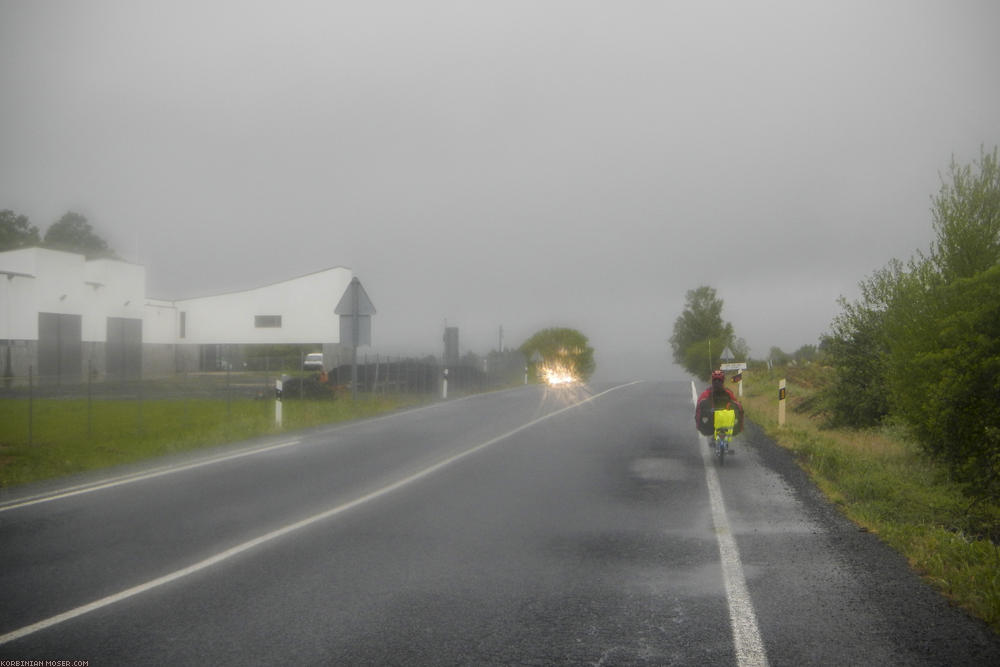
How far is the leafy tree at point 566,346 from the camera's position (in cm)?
12619

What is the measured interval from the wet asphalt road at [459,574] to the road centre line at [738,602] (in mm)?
29

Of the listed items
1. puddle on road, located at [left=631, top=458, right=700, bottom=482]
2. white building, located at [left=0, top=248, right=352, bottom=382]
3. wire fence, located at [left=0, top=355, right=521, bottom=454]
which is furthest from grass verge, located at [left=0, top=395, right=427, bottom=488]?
puddle on road, located at [left=631, top=458, right=700, bottom=482]

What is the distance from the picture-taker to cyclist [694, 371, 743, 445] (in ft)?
46.2

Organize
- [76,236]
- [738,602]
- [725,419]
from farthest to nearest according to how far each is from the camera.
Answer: [76,236] < [725,419] < [738,602]

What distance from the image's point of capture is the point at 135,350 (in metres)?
52.0

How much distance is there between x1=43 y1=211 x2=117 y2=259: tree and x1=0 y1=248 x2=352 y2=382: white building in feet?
77.1

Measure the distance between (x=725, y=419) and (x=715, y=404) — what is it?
32 centimetres

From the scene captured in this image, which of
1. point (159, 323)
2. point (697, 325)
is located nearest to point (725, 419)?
point (159, 323)

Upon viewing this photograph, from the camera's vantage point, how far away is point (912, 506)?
10.1 metres

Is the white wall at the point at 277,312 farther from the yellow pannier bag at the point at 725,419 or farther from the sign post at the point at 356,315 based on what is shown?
the yellow pannier bag at the point at 725,419

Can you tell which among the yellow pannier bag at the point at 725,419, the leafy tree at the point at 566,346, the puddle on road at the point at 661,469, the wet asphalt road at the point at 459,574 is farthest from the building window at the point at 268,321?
the leafy tree at the point at 566,346

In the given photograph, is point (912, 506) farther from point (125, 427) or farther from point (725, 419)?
point (125, 427)

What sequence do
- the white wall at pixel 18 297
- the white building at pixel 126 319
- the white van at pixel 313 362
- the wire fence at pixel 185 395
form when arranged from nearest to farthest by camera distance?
the wire fence at pixel 185 395
the white wall at pixel 18 297
the white building at pixel 126 319
the white van at pixel 313 362

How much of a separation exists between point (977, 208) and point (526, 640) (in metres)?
11.7
